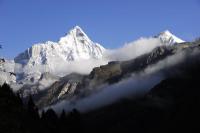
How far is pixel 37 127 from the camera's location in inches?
3718

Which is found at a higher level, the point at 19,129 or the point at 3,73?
the point at 3,73

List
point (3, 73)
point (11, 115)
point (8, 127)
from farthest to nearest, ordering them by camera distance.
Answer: point (11, 115), point (8, 127), point (3, 73)

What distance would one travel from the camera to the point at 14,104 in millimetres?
76750

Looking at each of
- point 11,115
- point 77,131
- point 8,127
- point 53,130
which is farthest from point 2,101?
point 77,131

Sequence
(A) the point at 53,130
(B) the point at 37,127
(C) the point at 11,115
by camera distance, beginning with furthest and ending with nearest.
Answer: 1. (A) the point at 53,130
2. (B) the point at 37,127
3. (C) the point at 11,115

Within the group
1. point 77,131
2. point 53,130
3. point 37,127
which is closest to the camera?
point 37,127

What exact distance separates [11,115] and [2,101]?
388cm

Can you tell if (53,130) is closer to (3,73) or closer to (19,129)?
(19,129)

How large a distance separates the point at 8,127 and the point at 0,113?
247 cm

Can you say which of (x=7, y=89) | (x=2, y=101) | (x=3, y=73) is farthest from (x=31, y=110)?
(x=3, y=73)

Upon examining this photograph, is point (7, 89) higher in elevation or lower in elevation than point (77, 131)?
higher

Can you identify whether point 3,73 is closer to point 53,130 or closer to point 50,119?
point 53,130

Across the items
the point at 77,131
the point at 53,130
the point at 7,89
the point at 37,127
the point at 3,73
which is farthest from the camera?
the point at 77,131

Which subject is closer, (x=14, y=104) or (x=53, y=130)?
(x=14, y=104)
